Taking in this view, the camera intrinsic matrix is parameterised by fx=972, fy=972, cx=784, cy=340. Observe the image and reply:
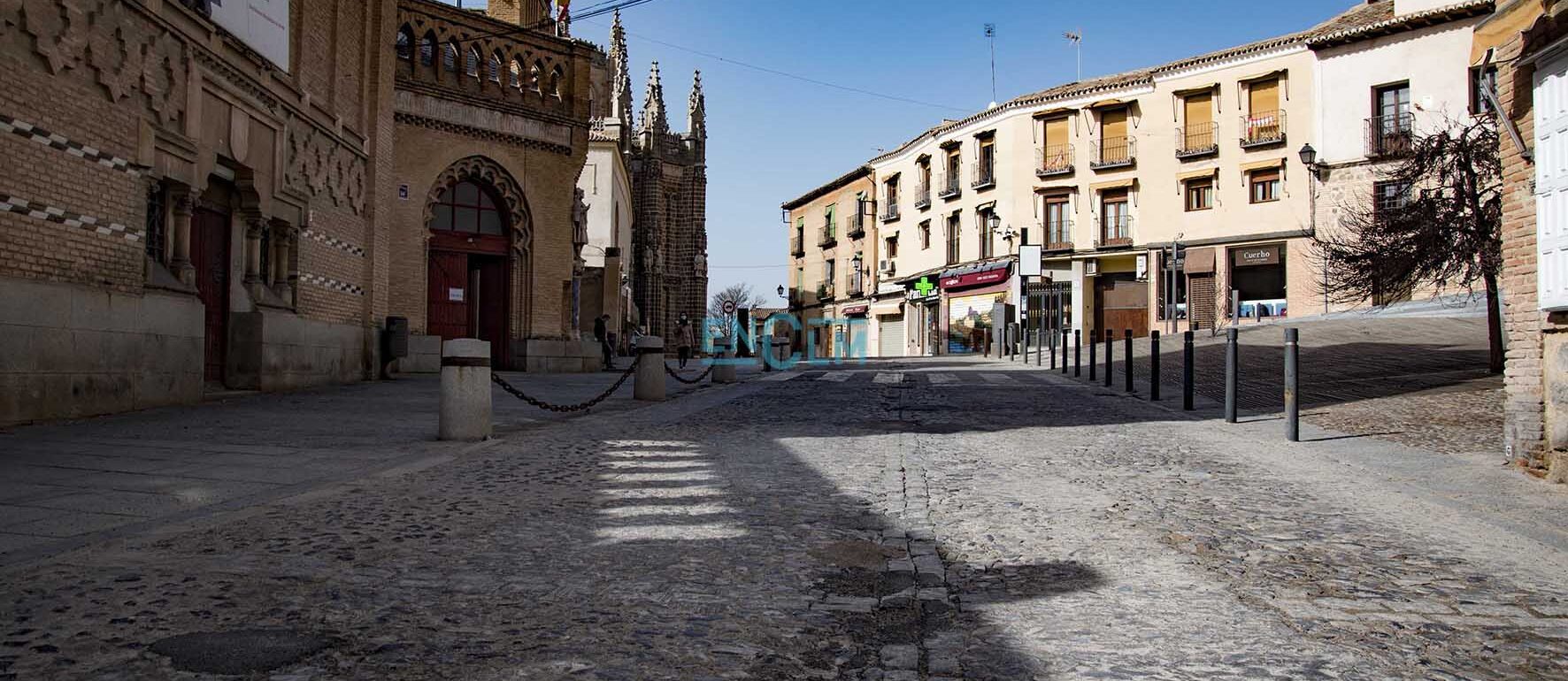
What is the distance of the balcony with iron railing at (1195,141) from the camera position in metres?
34.0

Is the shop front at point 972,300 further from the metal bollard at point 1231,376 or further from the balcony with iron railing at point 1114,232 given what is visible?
the metal bollard at point 1231,376

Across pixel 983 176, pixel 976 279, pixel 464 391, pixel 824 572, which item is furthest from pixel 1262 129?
pixel 824 572

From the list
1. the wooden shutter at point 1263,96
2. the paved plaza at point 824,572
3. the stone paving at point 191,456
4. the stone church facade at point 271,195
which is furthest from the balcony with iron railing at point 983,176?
the paved plaza at point 824,572

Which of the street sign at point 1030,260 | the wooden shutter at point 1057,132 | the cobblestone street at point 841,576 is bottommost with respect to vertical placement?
the cobblestone street at point 841,576

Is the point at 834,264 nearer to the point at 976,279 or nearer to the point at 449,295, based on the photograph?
the point at 976,279

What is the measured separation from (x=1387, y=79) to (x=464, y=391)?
1264 inches

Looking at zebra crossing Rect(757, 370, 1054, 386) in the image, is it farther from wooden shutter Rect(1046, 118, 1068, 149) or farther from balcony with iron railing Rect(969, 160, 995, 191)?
balcony with iron railing Rect(969, 160, 995, 191)

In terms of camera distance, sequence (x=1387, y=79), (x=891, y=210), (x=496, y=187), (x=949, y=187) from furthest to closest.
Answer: (x=891, y=210) < (x=949, y=187) < (x=1387, y=79) < (x=496, y=187)

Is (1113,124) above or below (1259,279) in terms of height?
above

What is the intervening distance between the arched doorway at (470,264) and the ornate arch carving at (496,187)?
0.09 m

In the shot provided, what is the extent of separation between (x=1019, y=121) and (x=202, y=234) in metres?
32.5

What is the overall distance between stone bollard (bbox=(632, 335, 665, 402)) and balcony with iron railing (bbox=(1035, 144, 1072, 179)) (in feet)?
94.8

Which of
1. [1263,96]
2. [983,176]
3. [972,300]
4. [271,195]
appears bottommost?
[271,195]

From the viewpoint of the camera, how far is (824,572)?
11.0 ft
